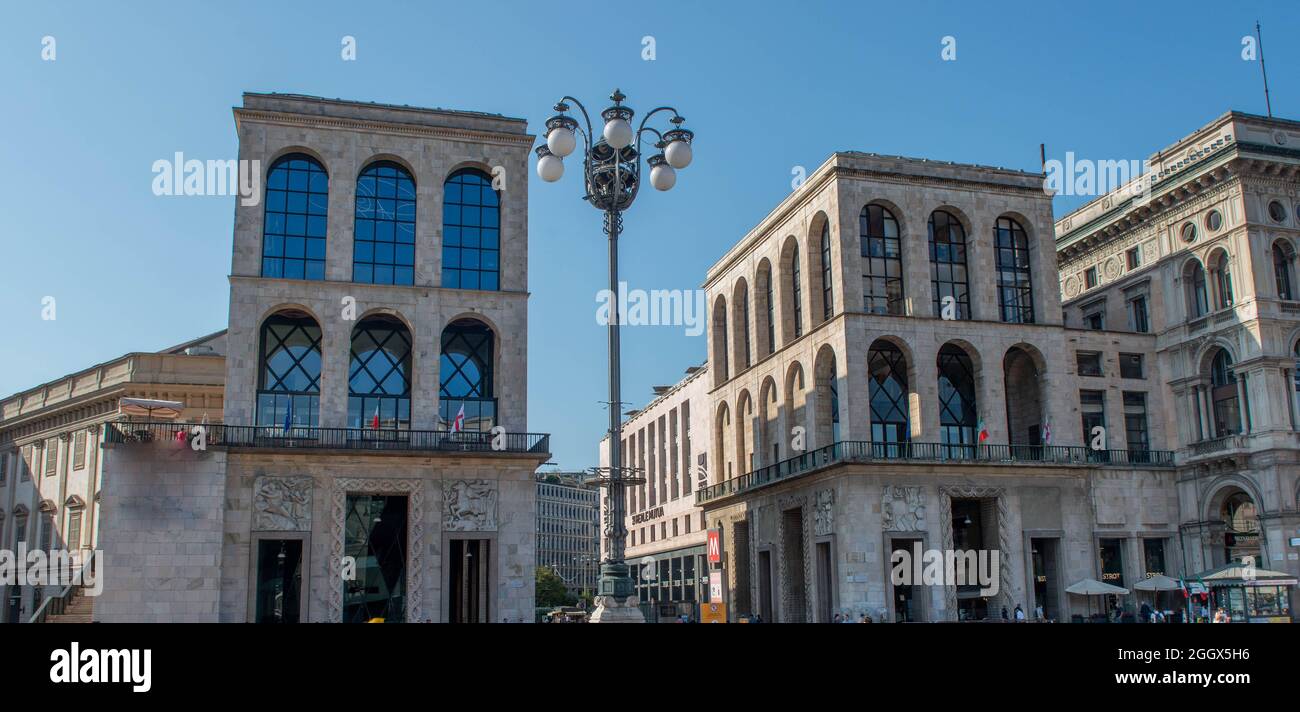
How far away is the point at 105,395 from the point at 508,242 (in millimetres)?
25194

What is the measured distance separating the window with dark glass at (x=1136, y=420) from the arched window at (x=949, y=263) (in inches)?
363

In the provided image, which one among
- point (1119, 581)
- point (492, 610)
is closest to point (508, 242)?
point (492, 610)

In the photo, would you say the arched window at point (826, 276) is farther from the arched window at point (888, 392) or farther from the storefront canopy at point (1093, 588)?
the storefront canopy at point (1093, 588)

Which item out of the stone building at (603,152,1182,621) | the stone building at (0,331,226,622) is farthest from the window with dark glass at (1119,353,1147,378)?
the stone building at (0,331,226,622)

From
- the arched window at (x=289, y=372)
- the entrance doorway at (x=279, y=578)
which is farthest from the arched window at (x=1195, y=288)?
the entrance doorway at (x=279, y=578)

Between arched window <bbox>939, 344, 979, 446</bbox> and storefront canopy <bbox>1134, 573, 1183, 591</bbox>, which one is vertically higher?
arched window <bbox>939, 344, 979, 446</bbox>

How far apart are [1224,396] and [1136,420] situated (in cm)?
424

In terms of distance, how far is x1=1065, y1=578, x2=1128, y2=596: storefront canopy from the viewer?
45531 mm

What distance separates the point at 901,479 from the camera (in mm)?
46594

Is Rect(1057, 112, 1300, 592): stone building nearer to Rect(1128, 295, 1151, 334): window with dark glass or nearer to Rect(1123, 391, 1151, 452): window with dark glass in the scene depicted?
Rect(1128, 295, 1151, 334): window with dark glass

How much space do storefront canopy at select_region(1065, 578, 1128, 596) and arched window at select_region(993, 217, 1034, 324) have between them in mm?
12877

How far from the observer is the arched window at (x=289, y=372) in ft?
136
